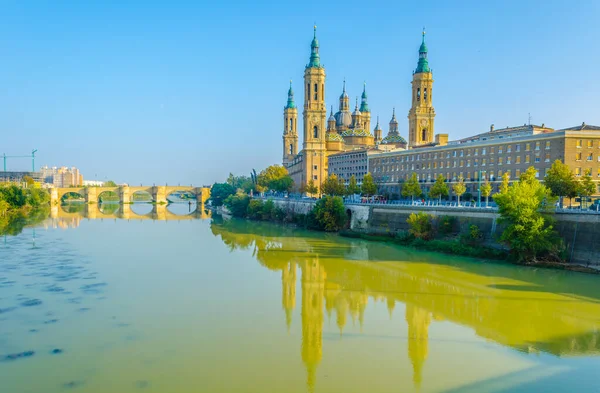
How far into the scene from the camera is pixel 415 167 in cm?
5250

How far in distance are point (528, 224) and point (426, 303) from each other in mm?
8964

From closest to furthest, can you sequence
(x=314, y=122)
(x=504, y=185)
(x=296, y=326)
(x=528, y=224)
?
(x=296, y=326)
(x=528, y=224)
(x=504, y=185)
(x=314, y=122)

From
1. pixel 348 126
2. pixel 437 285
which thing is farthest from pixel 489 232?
pixel 348 126

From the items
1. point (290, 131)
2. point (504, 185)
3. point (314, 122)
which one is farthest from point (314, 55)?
point (504, 185)

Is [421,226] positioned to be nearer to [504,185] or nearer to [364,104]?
[504,185]

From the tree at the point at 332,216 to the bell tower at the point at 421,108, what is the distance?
27095 mm

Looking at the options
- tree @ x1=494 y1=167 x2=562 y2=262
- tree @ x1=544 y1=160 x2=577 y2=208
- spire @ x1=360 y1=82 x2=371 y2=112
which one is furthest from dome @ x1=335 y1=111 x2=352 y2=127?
tree @ x1=494 y1=167 x2=562 y2=262

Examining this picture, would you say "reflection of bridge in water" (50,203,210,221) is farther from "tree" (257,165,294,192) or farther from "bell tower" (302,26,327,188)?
"bell tower" (302,26,327,188)

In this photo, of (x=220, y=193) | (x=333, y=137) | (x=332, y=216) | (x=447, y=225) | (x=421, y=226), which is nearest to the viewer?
(x=447, y=225)

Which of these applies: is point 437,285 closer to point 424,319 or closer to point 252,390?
point 424,319

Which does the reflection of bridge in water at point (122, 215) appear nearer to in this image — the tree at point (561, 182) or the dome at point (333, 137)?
the dome at point (333, 137)

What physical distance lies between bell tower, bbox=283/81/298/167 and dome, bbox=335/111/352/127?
13142mm

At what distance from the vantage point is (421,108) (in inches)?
2648

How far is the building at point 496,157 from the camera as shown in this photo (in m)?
35.3
